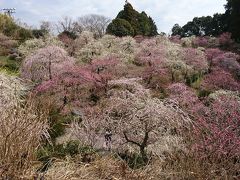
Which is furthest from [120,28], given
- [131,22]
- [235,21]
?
[235,21]

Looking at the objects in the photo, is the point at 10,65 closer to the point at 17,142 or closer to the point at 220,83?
the point at 220,83

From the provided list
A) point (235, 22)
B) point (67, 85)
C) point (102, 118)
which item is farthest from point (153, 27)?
point (102, 118)

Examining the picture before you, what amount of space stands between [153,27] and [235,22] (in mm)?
15341

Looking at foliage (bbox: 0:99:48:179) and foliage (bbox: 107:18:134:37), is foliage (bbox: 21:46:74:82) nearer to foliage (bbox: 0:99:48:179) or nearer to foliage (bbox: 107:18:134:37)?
→ foliage (bbox: 107:18:134:37)

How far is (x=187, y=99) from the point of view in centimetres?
1853

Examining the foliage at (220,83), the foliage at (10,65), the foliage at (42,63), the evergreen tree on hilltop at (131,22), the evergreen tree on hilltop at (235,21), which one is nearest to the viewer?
the foliage at (42,63)

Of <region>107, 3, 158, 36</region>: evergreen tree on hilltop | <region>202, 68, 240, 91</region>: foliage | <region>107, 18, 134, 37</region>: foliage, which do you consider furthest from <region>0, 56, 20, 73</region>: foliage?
<region>202, 68, 240, 91</region>: foliage

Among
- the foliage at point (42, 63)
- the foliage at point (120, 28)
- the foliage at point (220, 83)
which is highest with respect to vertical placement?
the foliage at point (120, 28)

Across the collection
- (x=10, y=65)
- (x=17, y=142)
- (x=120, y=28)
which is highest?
(x=120, y=28)

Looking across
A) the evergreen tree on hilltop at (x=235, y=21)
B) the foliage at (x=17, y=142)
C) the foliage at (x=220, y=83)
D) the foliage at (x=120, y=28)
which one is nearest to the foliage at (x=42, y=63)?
the foliage at (x=220, y=83)

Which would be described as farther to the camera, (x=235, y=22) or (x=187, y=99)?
(x=235, y=22)

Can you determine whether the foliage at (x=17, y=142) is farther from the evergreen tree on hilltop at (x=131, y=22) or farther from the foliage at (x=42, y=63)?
the evergreen tree on hilltop at (x=131, y=22)

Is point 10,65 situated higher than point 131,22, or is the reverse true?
point 131,22

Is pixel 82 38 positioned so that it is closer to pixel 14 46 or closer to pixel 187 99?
pixel 14 46
